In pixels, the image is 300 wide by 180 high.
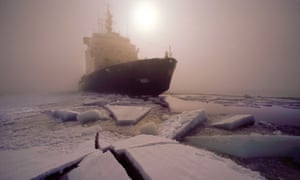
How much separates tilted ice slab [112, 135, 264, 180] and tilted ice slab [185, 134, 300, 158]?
1.99ft

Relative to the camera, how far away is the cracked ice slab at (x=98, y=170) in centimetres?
118

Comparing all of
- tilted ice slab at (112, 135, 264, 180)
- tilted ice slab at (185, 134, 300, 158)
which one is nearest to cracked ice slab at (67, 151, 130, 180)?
tilted ice slab at (112, 135, 264, 180)

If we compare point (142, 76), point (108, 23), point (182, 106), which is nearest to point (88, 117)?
point (182, 106)

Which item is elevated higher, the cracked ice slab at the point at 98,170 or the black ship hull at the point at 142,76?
the black ship hull at the point at 142,76

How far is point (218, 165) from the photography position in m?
1.44

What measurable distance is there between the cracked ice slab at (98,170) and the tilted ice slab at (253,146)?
→ 4.82 ft

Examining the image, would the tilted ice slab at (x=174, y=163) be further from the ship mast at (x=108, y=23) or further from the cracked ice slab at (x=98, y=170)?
the ship mast at (x=108, y=23)

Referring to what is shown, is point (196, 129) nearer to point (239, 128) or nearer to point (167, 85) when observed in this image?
point (239, 128)

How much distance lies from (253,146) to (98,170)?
81.0 inches

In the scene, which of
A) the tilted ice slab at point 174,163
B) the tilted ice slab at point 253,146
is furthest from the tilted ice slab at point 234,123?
the tilted ice slab at point 174,163

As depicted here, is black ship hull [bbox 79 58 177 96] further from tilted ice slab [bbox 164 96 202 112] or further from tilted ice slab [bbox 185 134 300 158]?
tilted ice slab [bbox 185 134 300 158]

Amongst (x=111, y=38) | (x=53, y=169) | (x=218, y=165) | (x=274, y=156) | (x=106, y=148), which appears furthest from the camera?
(x=111, y=38)

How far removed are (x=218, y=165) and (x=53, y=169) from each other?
149 centimetres

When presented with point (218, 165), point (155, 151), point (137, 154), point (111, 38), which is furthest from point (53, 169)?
point (111, 38)
